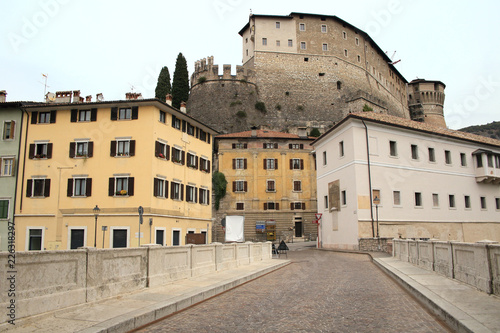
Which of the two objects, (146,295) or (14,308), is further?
(146,295)

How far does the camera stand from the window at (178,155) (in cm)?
3357

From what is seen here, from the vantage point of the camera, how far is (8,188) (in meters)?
32.9

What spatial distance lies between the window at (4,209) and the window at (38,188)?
193 cm

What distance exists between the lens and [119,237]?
1189 inches

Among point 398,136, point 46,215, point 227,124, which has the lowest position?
point 46,215

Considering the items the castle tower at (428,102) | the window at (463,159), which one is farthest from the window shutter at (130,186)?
the castle tower at (428,102)

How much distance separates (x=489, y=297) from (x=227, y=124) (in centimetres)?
6540

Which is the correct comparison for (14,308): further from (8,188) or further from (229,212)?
(229,212)

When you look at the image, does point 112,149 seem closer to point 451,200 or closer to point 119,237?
point 119,237

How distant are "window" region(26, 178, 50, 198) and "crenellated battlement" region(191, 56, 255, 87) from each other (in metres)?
47.6

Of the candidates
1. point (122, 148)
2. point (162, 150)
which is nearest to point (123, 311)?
point (162, 150)

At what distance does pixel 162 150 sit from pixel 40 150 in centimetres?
1030

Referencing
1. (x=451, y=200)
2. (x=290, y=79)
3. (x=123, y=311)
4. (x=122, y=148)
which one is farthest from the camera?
(x=290, y=79)

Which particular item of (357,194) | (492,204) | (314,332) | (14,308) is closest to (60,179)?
(357,194)
